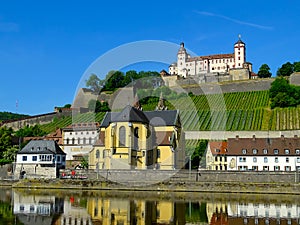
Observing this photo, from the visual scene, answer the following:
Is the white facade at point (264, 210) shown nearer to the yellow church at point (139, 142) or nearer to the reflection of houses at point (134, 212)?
the reflection of houses at point (134, 212)

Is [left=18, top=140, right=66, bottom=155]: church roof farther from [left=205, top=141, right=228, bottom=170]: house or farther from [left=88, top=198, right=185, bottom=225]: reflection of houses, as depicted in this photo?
[left=205, top=141, right=228, bottom=170]: house

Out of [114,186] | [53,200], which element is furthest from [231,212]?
[114,186]

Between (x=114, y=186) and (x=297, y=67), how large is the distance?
299ft

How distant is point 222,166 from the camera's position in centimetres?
6525

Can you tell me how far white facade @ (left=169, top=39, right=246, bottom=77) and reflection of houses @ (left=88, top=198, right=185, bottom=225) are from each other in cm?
11618

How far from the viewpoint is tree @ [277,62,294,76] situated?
130 meters

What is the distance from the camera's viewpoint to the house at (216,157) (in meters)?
65.4

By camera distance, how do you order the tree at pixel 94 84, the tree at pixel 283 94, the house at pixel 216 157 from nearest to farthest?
the house at pixel 216 157, the tree at pixel 283 94, the tree at pixel 94 84

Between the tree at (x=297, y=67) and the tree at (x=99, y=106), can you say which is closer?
the tree at (x=99, y=106)

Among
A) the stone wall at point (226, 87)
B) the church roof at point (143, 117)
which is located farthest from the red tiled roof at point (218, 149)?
the stone wall at point (226, 87)

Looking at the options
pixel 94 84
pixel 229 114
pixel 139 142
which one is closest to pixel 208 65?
pixel 94 84

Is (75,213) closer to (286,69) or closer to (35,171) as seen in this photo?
(35,171)

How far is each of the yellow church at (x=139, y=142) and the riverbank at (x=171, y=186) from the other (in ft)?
20.5

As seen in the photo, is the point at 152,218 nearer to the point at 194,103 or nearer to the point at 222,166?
the point at 222,166
